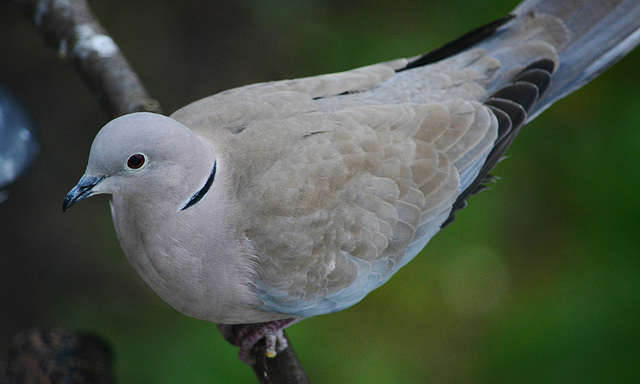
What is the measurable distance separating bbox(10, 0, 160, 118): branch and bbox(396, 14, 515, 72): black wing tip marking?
85 cm

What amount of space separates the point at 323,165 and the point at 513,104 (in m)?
0.66

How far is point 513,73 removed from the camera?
1.96 meters

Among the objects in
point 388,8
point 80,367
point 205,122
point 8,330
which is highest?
point 205,122

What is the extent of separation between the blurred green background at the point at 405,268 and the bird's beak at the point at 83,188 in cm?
152

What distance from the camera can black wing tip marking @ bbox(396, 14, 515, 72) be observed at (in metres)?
2.00

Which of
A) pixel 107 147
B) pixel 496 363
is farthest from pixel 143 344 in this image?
pixel 107 147

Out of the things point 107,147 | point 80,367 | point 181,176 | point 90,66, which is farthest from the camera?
point 80,367

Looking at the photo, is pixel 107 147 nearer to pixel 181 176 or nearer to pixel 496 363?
pixel 181 176

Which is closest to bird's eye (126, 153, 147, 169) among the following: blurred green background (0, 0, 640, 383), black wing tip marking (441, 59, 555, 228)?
black wing tip marking (441, 59, 555, 228)

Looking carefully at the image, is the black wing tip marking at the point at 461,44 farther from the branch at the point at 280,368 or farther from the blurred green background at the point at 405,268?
the blurred green background at the point at 405,268

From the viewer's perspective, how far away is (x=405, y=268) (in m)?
2.92

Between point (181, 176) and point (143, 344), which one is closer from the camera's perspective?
point (181, 176)

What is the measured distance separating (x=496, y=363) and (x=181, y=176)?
188cm

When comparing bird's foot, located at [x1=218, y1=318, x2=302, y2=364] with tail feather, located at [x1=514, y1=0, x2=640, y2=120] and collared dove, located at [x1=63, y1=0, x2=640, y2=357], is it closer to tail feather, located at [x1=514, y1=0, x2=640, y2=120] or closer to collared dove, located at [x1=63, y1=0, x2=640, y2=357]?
collared dove, located at [x1=63, y1=0, x2=640, y2=357]
